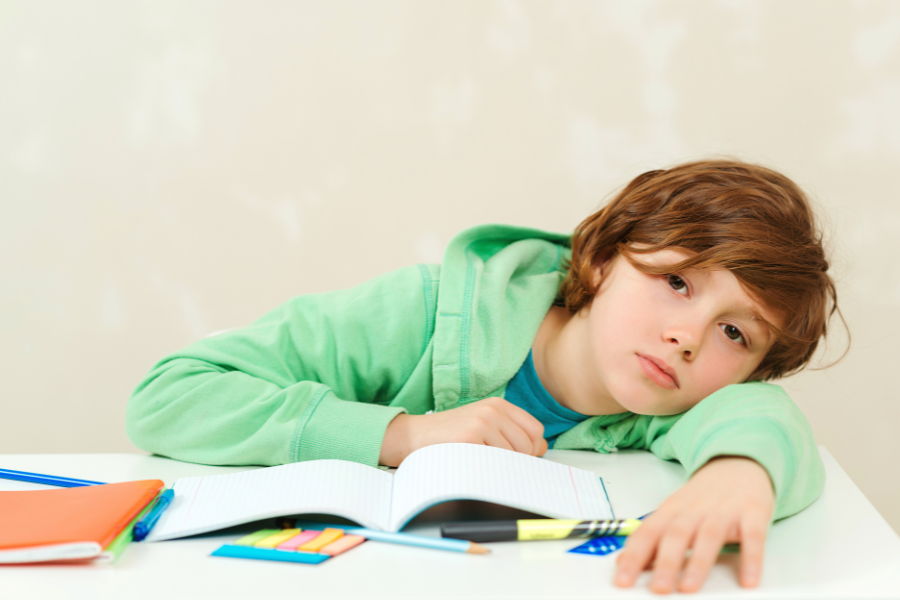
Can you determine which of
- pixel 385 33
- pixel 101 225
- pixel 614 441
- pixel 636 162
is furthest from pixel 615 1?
pixel 101 225

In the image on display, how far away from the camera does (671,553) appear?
39cm

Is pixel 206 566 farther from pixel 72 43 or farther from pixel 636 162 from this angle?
pixel 72 43

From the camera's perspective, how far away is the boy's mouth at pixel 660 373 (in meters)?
0.72

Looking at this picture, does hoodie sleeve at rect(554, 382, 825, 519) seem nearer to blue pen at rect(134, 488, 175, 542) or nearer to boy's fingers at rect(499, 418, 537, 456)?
boy's fingers at rect(499, 418, 537, 456)

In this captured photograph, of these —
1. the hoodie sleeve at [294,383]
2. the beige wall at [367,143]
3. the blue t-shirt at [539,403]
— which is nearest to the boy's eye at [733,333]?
the blue t-shirt at [539,403]

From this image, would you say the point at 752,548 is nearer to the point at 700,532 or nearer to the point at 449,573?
the point at 700,532

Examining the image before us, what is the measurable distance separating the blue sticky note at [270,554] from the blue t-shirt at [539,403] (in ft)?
1.61

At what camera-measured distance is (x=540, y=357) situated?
35.9 inches

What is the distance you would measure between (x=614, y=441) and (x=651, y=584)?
432 millimetres

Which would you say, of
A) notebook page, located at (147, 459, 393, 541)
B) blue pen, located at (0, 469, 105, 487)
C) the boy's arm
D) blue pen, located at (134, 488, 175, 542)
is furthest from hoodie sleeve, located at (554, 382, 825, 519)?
blue pen, located at (0, 469, 105, 487)

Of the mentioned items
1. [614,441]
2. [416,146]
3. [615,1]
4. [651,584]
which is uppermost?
[615,1]

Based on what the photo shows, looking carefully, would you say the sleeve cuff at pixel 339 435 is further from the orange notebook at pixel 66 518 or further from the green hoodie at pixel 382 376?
the orange notebook at pixel 66 518

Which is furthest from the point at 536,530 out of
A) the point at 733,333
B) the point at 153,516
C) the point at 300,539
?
the point at 733,333

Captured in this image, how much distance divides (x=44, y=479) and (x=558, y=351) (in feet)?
1.97
